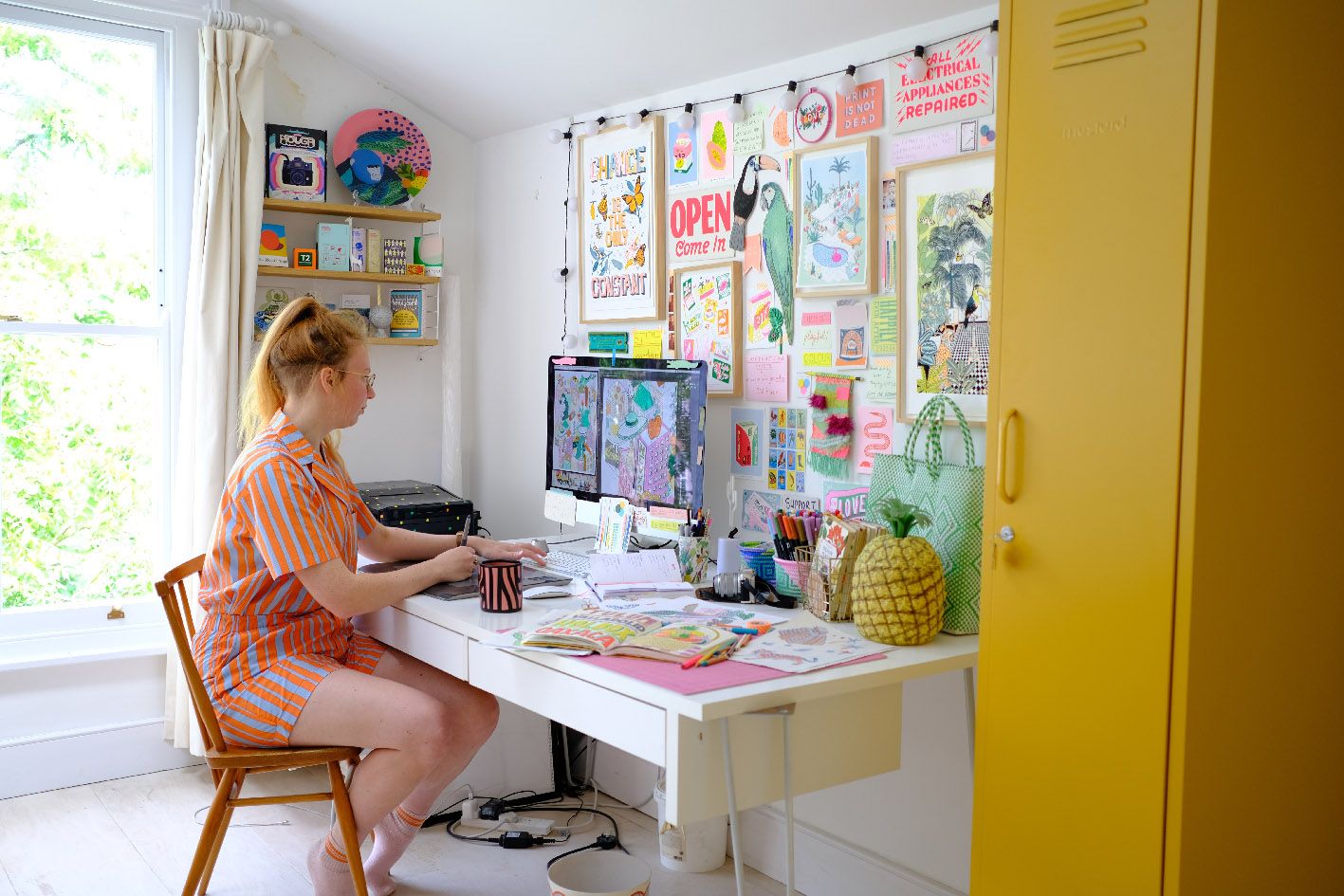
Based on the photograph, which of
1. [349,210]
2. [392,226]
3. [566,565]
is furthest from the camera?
[392,226]

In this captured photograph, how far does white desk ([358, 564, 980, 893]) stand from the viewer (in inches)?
66.7

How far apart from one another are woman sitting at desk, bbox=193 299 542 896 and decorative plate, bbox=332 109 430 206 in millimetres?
→ 1179

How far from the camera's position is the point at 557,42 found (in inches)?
118

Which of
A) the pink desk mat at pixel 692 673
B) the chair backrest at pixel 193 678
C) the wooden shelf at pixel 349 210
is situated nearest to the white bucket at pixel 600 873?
the pink desk mat at pixel 692 673

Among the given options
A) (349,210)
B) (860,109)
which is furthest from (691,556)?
(349,210)

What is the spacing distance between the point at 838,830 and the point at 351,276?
212cm

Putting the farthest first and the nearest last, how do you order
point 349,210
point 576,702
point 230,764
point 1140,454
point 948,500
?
point 349,210 → point 230,764 → point 948,500 → point 576,702 → point 1140,454

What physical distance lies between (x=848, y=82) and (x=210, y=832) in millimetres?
1998

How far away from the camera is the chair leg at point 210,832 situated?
227cm

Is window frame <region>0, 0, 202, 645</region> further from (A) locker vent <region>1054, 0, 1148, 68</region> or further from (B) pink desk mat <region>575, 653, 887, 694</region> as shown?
(A) locker vent <region>1054, 0, 1148, 68</region>

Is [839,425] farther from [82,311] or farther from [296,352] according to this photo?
[82,311]

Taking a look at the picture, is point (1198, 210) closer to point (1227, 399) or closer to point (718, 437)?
point (1227, 399)

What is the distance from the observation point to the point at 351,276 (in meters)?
3.48

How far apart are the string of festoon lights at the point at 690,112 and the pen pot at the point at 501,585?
3.94ft
